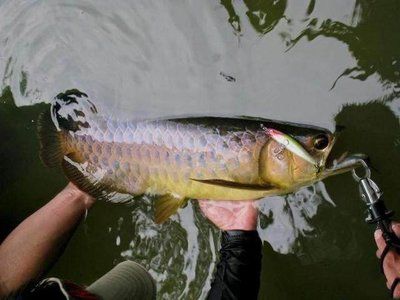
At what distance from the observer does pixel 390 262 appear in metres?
2.14

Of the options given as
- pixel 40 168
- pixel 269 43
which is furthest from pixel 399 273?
pixel 40 168

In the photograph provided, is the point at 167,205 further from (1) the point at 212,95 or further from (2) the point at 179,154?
(1) the point at 212,95

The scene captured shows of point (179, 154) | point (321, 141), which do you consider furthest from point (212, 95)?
point (321, 141)

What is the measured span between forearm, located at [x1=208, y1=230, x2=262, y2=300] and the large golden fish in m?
0.20

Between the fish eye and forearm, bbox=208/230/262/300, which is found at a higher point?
the fish eye

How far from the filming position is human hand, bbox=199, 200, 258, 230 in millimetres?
2316

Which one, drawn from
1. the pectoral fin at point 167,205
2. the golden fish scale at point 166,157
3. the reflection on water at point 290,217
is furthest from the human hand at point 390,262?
the pectoral fin at point 167,205

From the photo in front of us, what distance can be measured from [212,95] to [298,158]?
0.56m

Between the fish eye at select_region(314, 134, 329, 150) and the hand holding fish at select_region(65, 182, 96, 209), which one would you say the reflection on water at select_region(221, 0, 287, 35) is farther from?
the hand holding fish at select_region(65, 182, 96, 209)

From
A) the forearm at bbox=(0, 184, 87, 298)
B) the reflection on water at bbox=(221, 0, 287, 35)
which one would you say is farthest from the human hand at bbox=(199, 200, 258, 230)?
the reflection on water at bbox=(221, 0, 287, 35)

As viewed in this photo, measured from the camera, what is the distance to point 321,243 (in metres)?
2.35

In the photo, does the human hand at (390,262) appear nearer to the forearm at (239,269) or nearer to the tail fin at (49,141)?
the forearm at (239,269)

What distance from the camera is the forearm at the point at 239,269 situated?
2.15 metres

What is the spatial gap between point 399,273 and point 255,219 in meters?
0.65
